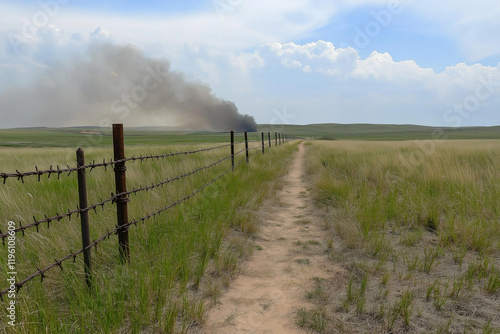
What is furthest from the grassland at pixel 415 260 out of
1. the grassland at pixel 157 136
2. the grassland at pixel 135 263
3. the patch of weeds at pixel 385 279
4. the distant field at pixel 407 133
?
the distant field at pixel 407 133

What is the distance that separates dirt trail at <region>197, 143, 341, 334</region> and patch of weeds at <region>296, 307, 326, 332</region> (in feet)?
0.17

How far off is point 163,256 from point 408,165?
737 cm

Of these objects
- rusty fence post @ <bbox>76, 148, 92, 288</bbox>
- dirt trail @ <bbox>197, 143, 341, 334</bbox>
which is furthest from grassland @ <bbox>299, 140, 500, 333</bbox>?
rusty fence post @ <bbox>76, 148, 92, 288</bbox>

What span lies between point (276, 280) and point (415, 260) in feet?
4.90

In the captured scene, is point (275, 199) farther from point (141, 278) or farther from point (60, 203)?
point (141, 278)

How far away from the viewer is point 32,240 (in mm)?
3123

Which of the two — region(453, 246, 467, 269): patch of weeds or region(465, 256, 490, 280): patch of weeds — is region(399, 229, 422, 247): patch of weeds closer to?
region(453, 246, 467, 269): patch of weeds

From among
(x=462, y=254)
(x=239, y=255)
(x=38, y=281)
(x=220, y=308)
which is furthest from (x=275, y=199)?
(x=38, y=281)

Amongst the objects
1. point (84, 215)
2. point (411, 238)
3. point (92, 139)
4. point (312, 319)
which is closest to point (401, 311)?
point (312, 319)

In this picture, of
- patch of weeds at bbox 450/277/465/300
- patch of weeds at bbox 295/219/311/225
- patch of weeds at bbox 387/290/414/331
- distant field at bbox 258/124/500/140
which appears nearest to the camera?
patch of weeds at bbox 387/290/414/331

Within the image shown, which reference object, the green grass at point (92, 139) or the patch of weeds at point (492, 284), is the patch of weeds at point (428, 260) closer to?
the patch of weeds at point (492, 284)

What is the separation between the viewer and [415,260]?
331 cm

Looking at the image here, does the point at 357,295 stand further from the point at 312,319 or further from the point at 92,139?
the point at 92,139

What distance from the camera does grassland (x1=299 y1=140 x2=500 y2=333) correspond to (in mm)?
2408
